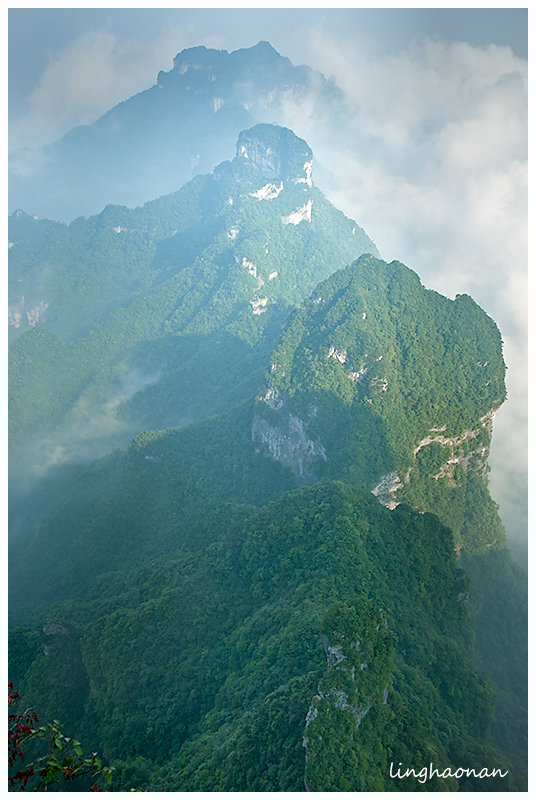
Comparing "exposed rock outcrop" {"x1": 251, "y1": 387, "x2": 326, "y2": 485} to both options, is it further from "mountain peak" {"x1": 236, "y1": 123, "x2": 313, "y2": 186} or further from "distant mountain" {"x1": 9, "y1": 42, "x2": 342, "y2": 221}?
"distant mountain" {"x1": 9, "y1": 42, "x2": 342, "y2": 221}

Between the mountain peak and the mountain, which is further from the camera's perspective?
the mountain peak

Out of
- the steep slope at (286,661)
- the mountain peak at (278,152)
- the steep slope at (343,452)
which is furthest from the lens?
the mountain peak at (278,152)

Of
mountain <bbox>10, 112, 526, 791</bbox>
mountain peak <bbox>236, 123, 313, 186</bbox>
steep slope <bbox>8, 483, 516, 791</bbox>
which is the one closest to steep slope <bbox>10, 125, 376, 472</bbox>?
mountain peak <bbox>236, 123, 313, 186</bbox>

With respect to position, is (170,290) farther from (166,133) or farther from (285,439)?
(166,133)

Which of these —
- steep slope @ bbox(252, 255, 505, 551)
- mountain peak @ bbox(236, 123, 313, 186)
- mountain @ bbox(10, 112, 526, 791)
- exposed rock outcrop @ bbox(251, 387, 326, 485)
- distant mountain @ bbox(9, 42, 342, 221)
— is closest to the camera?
mountain @ bbox(10, 112, 526, 791)

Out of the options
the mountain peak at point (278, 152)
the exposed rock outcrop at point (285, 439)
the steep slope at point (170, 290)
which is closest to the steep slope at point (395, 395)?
the exposed rock outcrop at point (285, 439)

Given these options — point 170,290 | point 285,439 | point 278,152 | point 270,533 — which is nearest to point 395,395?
point 285,439

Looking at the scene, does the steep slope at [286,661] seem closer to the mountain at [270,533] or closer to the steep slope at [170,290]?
the mountain at [270,533]
